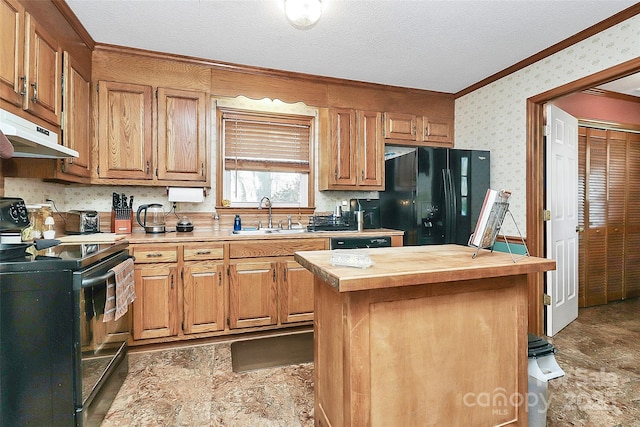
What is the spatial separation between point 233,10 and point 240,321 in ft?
8.11

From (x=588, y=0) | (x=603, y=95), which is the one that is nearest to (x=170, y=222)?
(x=588, y=0)

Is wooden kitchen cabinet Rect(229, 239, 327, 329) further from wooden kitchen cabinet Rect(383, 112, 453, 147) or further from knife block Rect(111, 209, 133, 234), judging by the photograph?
wooden kitchen cabinet Rect(383, 112, 453, 147)

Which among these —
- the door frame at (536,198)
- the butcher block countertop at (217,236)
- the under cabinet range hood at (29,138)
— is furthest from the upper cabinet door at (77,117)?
the door frame at (536,198)

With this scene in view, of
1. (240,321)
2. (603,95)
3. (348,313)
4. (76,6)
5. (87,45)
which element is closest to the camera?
(348,313)

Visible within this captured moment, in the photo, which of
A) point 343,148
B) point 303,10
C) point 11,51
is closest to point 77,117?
point 11,51

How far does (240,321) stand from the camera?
2.80 meters

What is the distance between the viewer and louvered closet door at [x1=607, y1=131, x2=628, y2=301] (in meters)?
3.82

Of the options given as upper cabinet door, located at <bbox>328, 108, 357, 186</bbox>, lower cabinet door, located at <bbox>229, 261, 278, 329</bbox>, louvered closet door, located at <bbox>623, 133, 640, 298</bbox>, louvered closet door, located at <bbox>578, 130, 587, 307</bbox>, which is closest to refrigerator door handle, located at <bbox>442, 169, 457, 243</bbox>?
upper cabinet door, located at <bbox>328, 108, 357, 186</bbox>

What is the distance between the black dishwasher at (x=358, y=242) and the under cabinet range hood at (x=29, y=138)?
2126 mm

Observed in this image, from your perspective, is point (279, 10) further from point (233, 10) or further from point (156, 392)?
point (156, 392)

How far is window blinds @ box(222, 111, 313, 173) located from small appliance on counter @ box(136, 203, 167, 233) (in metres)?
0.81

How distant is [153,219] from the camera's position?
122 inches

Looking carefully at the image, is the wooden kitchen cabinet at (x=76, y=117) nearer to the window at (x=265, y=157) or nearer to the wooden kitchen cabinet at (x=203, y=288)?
the wooden kitchen cabinet at (x=203, y=288)

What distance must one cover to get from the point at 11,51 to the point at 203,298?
2000mm
